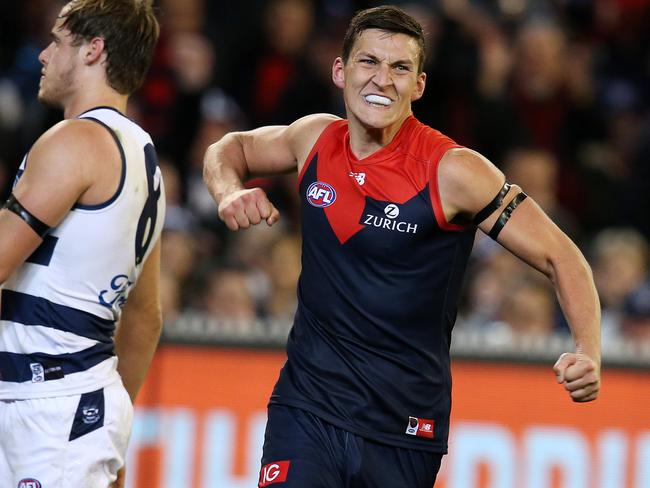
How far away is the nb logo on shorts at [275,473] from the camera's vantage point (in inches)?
189

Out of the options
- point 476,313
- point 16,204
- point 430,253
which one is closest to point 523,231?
point 430,253

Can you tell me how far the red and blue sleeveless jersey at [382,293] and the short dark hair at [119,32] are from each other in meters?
0.79

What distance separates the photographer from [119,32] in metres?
4.82

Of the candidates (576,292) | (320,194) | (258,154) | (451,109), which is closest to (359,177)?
(320,194)

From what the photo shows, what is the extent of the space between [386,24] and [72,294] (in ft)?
5.04

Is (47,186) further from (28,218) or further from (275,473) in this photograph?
(275,473)

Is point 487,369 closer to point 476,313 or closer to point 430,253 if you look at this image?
point 476,313

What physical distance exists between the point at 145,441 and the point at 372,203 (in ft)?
10.6

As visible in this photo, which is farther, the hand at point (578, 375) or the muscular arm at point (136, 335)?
the muscular arm at point (136, 335)

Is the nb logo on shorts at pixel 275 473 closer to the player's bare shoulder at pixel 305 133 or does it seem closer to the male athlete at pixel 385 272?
the male athlete at pixel 385 272

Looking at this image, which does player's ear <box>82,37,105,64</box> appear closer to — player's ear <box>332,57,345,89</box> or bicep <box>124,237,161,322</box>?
bicep <box>124,237,161,322</box>

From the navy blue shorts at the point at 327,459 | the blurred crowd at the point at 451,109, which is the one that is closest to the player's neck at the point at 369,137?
the navy blue shorts at the point at 327,459

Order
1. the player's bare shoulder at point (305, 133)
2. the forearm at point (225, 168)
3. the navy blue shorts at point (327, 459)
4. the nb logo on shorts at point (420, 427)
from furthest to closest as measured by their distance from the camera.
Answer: the player's bare shoulder at point (305, 133)
the forearm at point (225, 168)
the nb logo on shorts at point (420, 427)
the navy blue shorts at point (327, 459)

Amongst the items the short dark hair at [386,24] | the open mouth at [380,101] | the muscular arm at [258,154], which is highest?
the short dark hair at [386,24]
